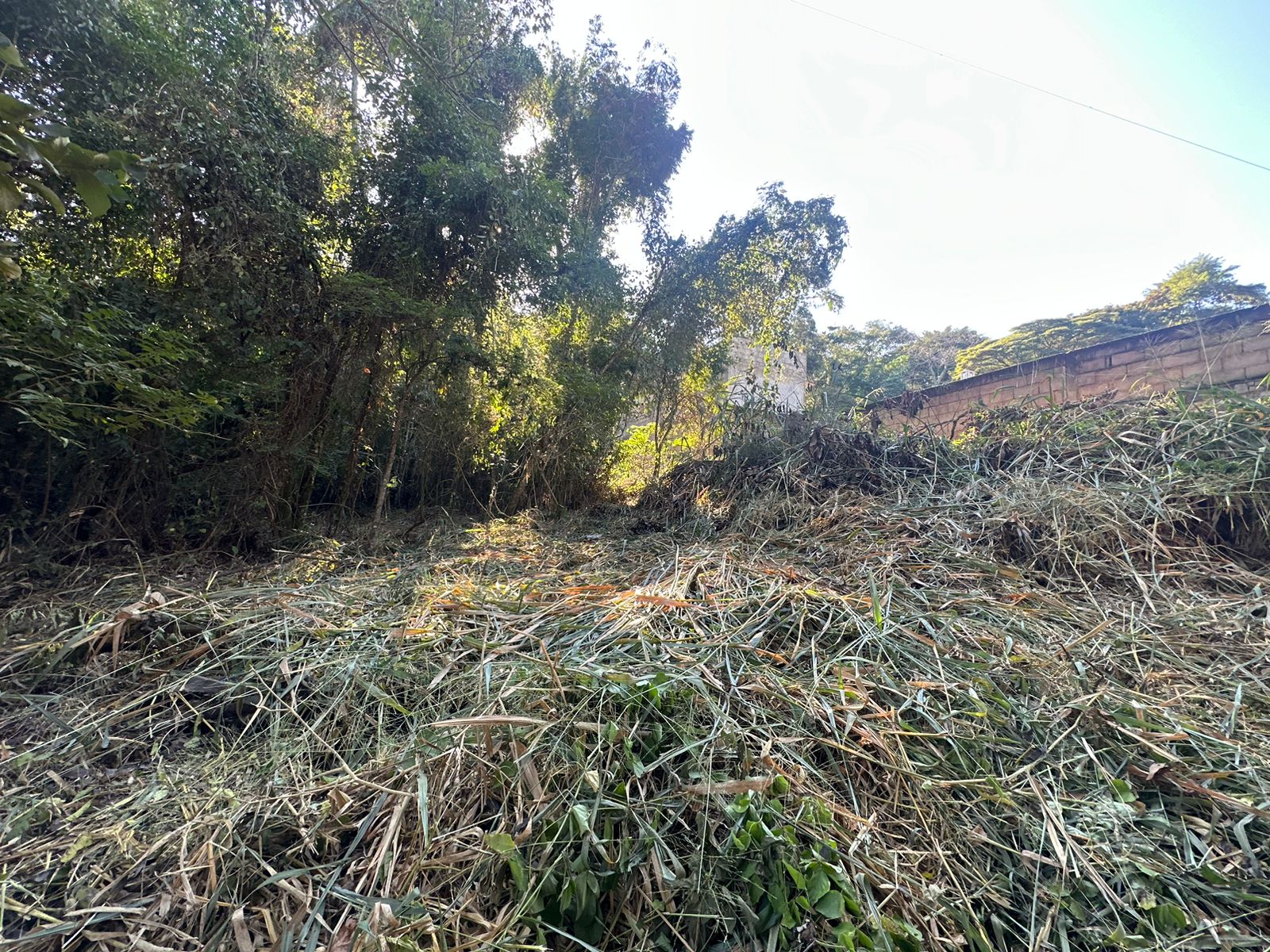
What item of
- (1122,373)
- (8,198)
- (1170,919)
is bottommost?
(1170,919)

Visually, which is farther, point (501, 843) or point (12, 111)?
point (501, 843)

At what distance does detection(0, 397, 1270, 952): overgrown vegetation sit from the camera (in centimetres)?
80

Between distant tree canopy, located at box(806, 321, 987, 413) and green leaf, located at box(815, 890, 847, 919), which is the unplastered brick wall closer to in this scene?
distant tree canopy, located at box(806, 321, 987, 413)

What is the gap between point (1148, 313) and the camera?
36.8 feet

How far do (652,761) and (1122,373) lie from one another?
5.28m

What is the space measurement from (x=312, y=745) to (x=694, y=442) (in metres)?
4.88

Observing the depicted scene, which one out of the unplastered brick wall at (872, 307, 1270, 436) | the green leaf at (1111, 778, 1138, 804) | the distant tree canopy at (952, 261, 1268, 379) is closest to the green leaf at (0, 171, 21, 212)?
the green leaf at (1111, 778, 1138, 804)

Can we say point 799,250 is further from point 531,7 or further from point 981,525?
point 981,525

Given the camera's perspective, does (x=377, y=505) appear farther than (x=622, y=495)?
No

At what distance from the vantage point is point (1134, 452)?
2.80 m

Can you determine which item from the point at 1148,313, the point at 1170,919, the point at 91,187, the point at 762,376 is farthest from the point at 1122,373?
the point at 1148,313

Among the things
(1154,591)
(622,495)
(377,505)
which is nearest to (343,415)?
(377,505)

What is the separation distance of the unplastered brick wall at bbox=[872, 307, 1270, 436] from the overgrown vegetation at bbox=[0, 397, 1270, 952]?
7.84 feet

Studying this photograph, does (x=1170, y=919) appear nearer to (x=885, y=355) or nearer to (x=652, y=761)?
(x=652, y=761)
